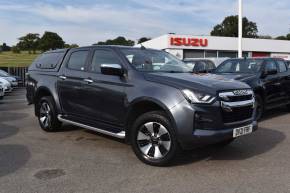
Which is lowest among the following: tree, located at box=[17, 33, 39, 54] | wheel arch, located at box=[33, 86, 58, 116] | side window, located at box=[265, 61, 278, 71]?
wheel arch, located at box=[33, 86, 58, 116]

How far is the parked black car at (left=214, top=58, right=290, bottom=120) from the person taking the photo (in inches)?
361

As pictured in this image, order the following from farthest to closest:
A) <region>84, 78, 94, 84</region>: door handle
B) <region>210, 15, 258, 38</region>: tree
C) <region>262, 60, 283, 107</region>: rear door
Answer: <region>210, 15, 258, 38</region>: tree < <region>262, 60, 283, 107</region>: rear door < <region>84, 78, 94, 84</region>: door handle

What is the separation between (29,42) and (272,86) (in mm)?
68965

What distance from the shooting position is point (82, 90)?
21.9 feet

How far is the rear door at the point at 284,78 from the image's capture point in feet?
33.5

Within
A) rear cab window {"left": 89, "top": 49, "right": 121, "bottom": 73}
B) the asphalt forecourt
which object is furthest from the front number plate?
rear cab window {"left": 89, "top": 49, "right": 121, "bottom": 73}

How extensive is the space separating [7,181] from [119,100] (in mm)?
2029

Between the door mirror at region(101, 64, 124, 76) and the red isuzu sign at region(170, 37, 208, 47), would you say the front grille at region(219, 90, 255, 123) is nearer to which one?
the door mirror at region(101, 64, 124, 76)

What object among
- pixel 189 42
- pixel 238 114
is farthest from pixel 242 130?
pixel 189 42

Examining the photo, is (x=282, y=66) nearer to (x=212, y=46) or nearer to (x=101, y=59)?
(x=101, y=59)

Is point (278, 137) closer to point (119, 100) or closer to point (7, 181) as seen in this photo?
point (119, 100)

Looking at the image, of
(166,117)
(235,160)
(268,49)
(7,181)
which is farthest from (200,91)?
(268,49)

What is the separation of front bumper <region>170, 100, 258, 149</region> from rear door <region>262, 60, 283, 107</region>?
4.71 meters

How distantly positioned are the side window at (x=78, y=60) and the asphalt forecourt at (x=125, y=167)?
4.63 ft
